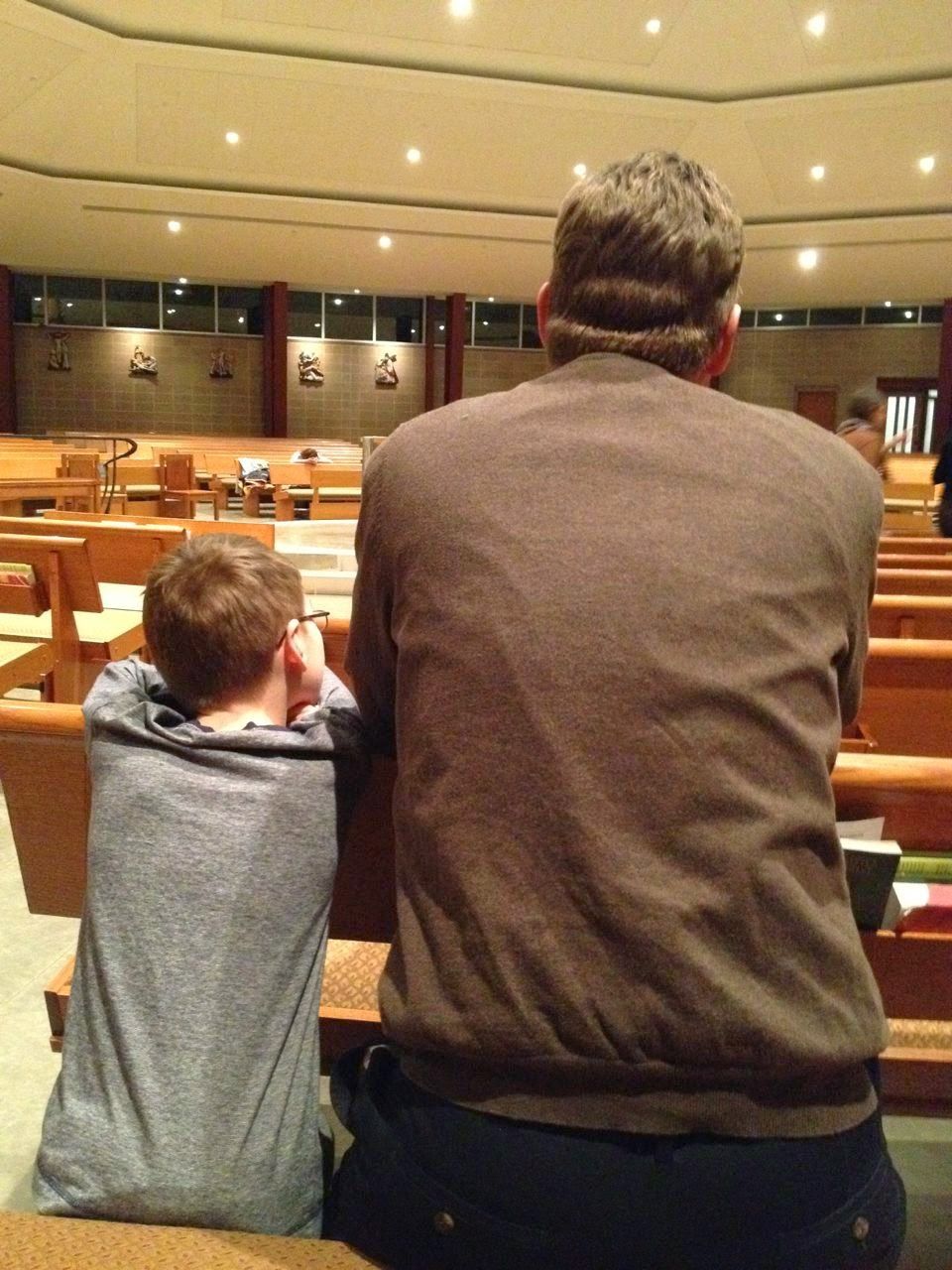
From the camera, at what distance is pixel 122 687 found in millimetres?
1396

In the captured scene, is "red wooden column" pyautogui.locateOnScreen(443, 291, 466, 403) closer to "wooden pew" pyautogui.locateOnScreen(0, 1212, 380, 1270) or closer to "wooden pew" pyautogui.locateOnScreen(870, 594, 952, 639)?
"wooden pew" pyautogui.locateOnScreen(870, 594, 952, 639)

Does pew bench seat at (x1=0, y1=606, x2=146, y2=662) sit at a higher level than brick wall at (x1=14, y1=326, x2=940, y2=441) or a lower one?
lower

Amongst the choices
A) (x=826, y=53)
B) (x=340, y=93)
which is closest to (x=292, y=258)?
(x=340, y=93)

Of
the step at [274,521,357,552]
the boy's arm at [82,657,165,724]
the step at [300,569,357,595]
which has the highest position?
the boy's arm at [82,657,165,724]

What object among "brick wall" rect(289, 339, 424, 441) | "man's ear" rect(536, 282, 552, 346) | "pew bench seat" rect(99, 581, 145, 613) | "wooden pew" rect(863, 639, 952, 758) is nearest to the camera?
"man's ear" rect(536, 282, 552, 346)

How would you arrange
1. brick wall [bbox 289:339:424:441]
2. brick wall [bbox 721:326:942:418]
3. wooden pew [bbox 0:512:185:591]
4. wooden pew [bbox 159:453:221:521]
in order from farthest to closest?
1. brick wall [bbox 289:339:424:441]
2. brick wall [bbox 721:326:942:418]
3. wooden pew [bbox 159:453:221:521]
4. wooden pew [bbox 0:512:185:591]

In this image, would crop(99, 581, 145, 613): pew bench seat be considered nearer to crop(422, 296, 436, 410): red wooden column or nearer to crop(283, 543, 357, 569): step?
crop(283, 543, 357, 569): step

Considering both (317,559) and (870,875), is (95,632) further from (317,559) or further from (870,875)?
(317,559)

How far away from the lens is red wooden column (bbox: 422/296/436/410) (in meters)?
19.7

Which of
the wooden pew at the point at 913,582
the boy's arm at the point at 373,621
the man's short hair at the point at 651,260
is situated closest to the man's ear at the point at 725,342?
the man's short hair at the point at 651,260

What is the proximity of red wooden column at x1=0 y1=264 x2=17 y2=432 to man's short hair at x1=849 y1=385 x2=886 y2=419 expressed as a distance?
15.4 metres

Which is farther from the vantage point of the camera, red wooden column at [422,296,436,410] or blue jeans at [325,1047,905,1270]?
red wooden column at [422,296,436,410]

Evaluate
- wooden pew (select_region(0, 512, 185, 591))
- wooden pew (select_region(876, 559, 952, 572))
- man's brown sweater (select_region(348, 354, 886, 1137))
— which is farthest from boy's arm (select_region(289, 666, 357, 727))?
wooden pew (select_region(876, 559, 952, 572))

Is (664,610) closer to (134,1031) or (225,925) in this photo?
(225,925)
